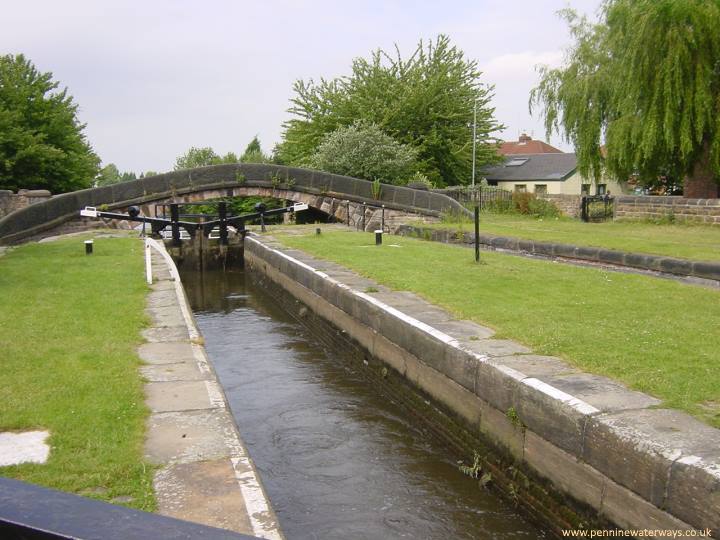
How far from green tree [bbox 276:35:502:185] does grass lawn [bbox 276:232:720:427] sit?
25.3 meters

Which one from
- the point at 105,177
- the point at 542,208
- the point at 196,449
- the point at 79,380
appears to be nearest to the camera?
the point at 196,449

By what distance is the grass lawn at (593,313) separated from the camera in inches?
191

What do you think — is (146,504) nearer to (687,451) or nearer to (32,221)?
(687,451)

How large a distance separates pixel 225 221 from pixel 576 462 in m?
17.0

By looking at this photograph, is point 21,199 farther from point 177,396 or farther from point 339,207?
point 177,396

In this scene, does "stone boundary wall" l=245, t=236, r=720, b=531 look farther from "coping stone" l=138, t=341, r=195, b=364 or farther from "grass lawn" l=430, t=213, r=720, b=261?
"grass lawn" l=430, t=213, r=720, b=261

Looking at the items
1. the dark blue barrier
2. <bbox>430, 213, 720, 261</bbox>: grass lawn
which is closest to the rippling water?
the dark blue barrier

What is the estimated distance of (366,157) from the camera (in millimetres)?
28797

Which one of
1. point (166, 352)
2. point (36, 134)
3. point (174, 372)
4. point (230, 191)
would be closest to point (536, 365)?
point (174, 372)

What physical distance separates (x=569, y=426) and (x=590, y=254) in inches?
389

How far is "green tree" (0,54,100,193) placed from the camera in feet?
84.6

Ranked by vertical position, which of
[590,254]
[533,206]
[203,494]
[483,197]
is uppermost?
[483,197]

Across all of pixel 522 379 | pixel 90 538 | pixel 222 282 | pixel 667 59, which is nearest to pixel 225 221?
pixel 222 282

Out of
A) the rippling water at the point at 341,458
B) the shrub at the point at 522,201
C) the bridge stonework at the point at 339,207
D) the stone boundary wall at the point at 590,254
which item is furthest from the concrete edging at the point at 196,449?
the shrub at the point at 522,201
